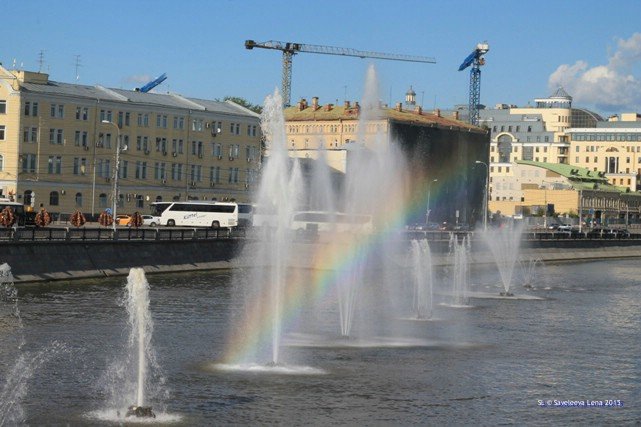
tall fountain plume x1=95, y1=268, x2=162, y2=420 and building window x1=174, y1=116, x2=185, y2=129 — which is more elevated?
building window x1=174, y1=116, x2=185, y2=129

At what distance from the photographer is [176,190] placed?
126 metres

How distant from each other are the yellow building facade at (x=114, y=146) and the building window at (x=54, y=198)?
11 cm

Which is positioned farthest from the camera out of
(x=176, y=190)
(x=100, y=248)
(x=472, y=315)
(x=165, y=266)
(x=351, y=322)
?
(x=176, y=190)

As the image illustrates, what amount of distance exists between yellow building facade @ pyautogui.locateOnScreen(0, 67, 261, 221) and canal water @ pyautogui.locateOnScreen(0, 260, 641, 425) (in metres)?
53.1

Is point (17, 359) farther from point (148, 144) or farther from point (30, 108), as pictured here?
point (148, 144)

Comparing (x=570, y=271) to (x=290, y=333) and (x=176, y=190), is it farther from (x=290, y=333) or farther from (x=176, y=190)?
(x=290, y=333)

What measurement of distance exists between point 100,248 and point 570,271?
44.4 meters

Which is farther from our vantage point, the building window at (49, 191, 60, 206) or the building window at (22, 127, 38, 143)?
the building window at (49, 191, 60, 206)

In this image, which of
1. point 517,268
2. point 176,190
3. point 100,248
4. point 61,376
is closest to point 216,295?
point 100,248

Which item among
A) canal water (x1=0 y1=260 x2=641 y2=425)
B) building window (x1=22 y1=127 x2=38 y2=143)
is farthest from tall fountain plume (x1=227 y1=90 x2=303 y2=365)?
building window (x1=22 y1=127 x2=38 y2=143)

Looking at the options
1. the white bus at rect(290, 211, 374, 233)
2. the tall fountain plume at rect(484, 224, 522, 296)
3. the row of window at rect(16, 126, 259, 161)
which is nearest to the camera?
the white bus at rect(290, 211, 374, 233)

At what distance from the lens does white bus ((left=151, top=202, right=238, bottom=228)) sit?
108 metres

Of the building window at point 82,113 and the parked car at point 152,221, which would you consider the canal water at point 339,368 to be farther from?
the building window at point 82,113

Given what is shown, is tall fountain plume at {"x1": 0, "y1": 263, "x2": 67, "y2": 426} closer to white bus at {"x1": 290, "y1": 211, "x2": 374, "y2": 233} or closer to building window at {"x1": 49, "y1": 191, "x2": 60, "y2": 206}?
white bus at {"x1": 290, "y1": 211, "x2": 374, "y2": 233}
